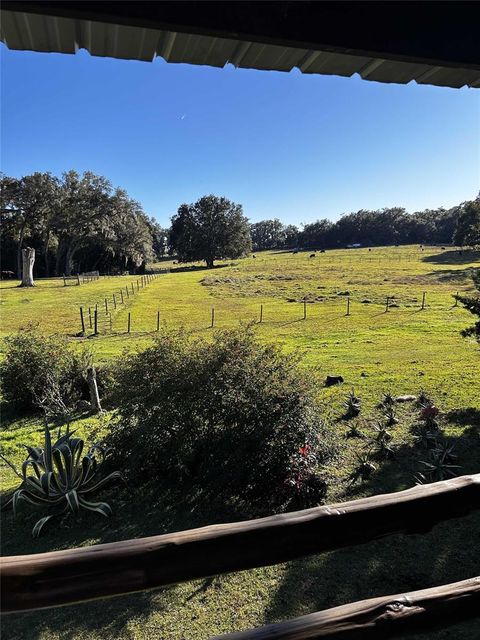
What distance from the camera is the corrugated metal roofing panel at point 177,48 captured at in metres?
1.71

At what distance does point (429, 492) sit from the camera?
175 cm

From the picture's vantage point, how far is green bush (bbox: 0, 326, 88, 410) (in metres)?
9.73

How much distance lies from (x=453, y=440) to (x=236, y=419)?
4.18m

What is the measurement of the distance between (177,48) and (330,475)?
19.5ft

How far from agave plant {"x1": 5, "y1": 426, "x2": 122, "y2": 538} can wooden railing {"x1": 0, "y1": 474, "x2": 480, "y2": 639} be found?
Result: 4894 mm

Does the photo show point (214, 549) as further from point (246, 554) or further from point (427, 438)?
point (427, 438)

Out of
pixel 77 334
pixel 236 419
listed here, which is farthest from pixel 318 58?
pixel 77 334

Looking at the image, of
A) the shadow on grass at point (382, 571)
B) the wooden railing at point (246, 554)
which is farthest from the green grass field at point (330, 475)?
the wooden railing at point (246, 554)

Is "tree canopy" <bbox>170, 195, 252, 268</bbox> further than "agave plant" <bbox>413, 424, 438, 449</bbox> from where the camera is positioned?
Yes

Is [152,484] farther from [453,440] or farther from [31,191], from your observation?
[31,191]

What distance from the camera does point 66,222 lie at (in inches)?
1921

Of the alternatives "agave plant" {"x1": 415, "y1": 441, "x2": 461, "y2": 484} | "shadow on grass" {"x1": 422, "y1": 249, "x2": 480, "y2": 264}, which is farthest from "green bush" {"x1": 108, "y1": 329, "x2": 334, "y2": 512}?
"shadow on grass" {"x1": 422, "y1": 249, "x2": 480, "y2": 264}

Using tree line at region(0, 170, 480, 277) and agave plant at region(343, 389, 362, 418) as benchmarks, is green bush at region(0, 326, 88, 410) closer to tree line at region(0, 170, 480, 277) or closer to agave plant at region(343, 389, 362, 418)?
agave plant at region(343, 389, 362, 418)

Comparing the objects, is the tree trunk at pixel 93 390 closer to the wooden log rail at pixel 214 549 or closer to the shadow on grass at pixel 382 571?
the shadow on grass at pixel 382 571
